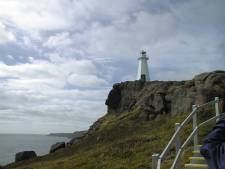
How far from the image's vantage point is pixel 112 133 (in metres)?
40.9

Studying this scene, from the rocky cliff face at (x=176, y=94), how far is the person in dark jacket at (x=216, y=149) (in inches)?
1094

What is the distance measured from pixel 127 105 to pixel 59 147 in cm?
1806

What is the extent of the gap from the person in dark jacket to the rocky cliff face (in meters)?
27.8

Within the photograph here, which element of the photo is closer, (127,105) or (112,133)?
(112,133)

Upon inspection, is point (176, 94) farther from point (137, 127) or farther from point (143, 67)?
point (143, 67)

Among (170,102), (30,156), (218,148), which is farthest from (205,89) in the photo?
(218,148)

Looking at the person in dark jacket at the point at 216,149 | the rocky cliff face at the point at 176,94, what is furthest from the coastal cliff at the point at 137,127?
the person in dark jacket at the point at 216,149

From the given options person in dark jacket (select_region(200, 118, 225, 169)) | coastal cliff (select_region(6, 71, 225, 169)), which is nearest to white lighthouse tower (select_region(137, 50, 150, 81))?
coastal cliff (select_region(6, 71, 225, 169))

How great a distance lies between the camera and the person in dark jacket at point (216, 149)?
4822mm

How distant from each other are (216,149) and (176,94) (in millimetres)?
38323

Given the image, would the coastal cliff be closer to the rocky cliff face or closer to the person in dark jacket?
the rocky cliff face

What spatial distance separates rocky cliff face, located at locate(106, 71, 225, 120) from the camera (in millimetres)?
35031

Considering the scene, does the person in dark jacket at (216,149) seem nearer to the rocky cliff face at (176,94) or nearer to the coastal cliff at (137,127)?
the coastal cliff at (137,127)

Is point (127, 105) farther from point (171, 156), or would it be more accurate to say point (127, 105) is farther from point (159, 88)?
point (171, 156)
